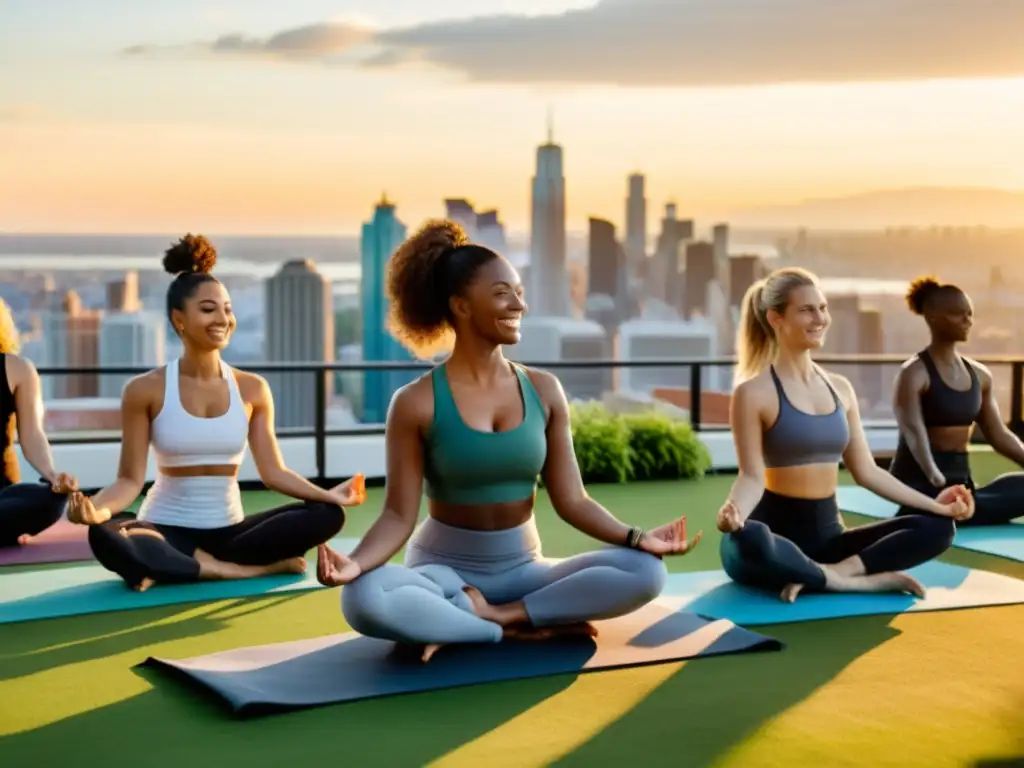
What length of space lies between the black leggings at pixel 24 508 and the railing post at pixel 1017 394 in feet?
20.1

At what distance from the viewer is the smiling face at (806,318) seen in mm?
4945

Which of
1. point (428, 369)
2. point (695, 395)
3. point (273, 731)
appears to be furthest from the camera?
point (695, 395)

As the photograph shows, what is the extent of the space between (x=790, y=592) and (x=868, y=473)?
521 mm

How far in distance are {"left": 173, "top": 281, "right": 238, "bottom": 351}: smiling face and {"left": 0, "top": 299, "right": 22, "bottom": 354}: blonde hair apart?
1015 millimetres

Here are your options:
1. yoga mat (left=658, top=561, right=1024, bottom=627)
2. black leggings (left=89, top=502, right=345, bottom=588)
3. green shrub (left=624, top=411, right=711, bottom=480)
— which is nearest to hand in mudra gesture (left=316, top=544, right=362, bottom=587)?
yoga mat (left=658, top=561, right=1024, bottom=627)

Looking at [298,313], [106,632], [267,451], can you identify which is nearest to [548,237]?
[298,313]

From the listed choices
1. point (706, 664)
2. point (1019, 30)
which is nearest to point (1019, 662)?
point (706, 664)

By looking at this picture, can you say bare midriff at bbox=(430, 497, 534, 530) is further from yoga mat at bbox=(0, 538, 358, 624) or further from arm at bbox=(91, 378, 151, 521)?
arm at bbox=(91, 378, 151, 521)

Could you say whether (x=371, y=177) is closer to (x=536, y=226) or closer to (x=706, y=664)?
(x=706, y=664)

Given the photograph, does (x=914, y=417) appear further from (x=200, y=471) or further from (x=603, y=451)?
(x=200, y=471)

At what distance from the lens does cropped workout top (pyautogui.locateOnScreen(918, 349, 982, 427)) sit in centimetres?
636

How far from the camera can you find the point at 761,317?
5125 millimetres

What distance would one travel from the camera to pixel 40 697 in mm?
3668

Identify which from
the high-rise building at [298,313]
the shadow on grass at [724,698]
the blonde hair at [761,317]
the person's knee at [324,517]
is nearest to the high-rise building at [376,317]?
the high-rise building at [298,313]
